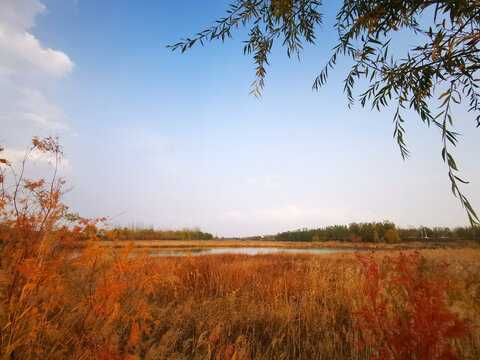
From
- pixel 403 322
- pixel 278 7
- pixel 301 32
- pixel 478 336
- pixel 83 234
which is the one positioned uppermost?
pixel 301 32

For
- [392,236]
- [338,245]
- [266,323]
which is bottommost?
[338,245]

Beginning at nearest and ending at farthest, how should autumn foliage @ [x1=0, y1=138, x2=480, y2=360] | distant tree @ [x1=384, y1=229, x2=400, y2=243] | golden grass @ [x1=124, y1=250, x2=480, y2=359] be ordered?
autumn foliage @ [x1=0, y1=138, x2=480, y2=360] → golden grass @ [x1=124, y1=250, x2=480, y2=359] → distant tree @ [x1=384, y1=229, x2=400, y2=243]

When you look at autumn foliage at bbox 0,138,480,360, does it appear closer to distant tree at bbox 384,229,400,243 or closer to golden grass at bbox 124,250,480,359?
golden grass at bbox 124,250,480,359

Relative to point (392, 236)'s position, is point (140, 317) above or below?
above

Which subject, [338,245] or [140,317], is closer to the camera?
[140,317]

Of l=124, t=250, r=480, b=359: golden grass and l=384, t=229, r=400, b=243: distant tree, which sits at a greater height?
l=124, t=250, r=480, b=359: golden grass

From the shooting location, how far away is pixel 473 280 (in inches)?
173

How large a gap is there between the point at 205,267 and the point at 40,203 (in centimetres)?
475

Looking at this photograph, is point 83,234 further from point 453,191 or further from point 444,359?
point 453,191

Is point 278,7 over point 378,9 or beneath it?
over

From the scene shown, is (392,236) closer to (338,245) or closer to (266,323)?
(338,245)

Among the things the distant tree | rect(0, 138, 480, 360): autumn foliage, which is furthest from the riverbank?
the distant tree

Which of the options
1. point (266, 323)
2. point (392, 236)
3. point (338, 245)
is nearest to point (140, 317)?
point (266, 323)

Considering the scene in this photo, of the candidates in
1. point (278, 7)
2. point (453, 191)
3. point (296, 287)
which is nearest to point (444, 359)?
point (453, 191)
